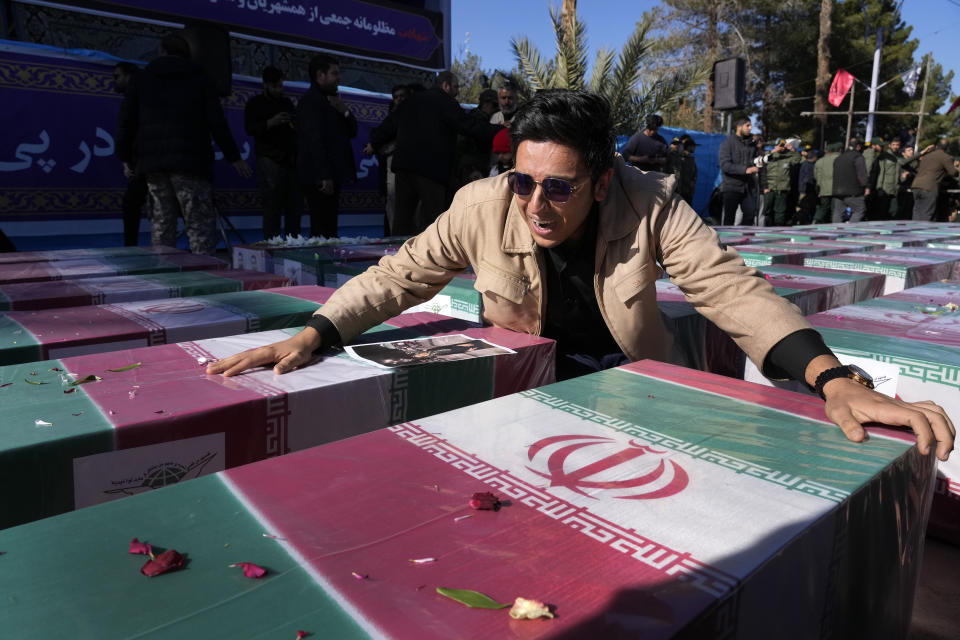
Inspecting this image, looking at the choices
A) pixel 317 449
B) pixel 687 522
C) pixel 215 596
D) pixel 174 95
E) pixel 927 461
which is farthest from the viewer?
pixel 174 95

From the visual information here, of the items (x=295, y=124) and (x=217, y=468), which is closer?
(x=217, y=468)

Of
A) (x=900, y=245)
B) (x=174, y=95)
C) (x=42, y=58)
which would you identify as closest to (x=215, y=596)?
(x=174, y=95)

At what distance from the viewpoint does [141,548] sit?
2.51 ft

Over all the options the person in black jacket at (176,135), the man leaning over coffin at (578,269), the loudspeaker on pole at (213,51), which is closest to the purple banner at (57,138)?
the loudspeaker on pole at (213,51)

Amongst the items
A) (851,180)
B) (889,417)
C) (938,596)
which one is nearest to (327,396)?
(889,417)

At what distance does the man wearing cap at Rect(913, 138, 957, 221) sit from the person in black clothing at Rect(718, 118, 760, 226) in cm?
340

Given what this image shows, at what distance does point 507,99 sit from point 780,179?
6798mm

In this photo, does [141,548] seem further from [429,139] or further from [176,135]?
[429,139]

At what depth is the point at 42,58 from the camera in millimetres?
6691

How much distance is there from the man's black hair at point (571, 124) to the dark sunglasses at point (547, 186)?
0.10 metres

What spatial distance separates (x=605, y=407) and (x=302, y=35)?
9.97 m

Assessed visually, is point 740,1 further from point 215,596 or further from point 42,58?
point 215,596

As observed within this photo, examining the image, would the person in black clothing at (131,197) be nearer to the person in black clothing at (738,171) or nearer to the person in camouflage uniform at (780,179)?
the person in black clothing at (738,171)

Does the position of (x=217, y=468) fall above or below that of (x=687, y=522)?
below
